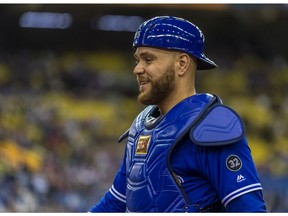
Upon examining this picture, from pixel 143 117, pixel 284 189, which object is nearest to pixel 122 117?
pixel 284 189

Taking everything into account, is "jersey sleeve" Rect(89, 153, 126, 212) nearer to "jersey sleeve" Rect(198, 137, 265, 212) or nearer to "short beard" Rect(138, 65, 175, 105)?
"short beard" Rect(138, 65, 175, 105)

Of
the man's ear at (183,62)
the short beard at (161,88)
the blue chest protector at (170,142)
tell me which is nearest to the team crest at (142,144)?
the blue chest protector at (170,142)

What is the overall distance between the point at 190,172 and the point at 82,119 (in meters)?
10.8

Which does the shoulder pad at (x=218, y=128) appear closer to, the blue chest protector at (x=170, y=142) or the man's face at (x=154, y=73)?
the blue chest protector at (x=170, y=142)

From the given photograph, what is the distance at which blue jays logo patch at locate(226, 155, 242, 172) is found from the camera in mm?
2053

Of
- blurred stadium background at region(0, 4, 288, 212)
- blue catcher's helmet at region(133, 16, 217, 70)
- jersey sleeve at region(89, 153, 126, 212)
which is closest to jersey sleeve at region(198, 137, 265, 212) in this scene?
blue catcher's helmet at region(133, 16, 217, 70)

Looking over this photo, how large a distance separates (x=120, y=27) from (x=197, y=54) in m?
12.3

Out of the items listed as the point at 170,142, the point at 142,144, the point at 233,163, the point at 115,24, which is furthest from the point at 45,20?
the point at 233,163

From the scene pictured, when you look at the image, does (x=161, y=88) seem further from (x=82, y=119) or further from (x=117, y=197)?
(x=82, y=119)

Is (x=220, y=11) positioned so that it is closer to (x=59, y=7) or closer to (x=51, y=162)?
(x=59, y=7)

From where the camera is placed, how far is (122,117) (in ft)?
44.0

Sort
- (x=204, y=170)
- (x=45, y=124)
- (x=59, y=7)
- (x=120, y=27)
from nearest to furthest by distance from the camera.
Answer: (x=204, y=170) < (x=45, y=124) < (x=59, y=7) < (x=120, y=27)

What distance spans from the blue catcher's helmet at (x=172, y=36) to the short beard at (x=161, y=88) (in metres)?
0.07

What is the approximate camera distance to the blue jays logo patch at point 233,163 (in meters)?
2.05
